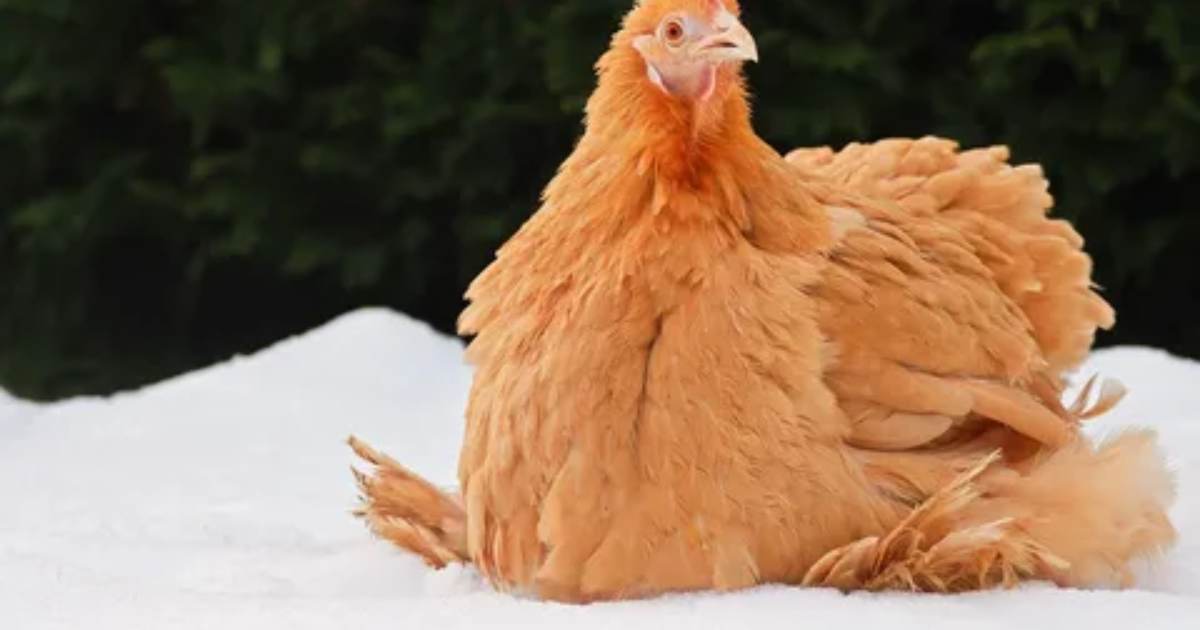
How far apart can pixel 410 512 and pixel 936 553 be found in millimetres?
905

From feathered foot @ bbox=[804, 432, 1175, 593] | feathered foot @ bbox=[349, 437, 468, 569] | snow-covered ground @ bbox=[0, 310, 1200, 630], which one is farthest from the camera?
feathered foot @ bbox=[349, 437, 468, 569]

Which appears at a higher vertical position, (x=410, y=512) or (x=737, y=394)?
(x=737, y=394)

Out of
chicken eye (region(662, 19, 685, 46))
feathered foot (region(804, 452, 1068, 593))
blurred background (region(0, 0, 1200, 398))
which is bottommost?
blurred background (region(0, 0, 1200, 398))

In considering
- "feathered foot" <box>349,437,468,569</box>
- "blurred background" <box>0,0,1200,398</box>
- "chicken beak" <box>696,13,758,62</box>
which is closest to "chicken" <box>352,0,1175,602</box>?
"chicken beak" <box>696,13,758,62</box>

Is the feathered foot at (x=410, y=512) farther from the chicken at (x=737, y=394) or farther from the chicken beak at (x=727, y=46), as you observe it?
the chicken beak at (x=727, y=46)

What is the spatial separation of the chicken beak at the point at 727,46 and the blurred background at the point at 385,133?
8.62 ft

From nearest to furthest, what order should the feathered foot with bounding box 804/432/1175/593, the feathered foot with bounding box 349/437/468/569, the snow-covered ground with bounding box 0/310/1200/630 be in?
the snow-covered ground with bounding box 0/310/1200/630
the feathered foot with bounding box 804/432/1175/593
the feathered foot with bounding box 349/437/468/569

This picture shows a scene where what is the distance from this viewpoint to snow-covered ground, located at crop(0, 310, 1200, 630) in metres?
2.32

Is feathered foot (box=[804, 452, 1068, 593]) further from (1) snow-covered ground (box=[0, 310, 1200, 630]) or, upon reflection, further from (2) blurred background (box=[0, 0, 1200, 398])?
(2) blurred background (box=[0, 0, 1200, 398])

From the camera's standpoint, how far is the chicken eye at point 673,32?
252 centimetres

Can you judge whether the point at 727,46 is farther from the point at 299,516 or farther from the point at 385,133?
the point at 385,133

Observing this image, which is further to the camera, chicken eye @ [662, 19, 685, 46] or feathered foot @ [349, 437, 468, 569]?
feathered foot @ [349, 437, 468, 569]

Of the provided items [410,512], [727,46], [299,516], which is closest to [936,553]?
[727,46]

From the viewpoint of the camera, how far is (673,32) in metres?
2.52
